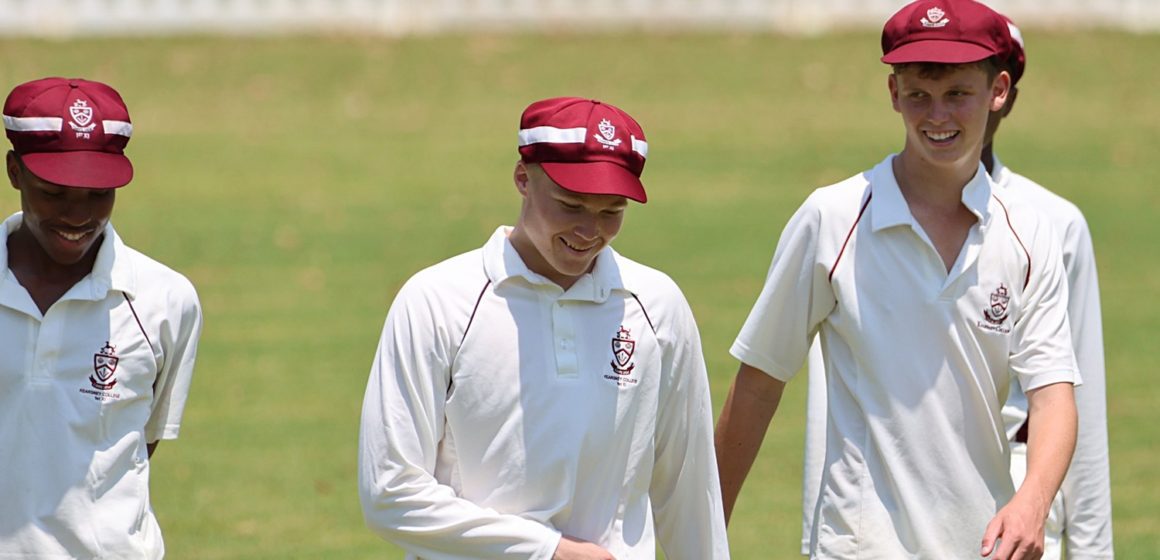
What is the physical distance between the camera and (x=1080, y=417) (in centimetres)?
575

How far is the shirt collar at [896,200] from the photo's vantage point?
503cm

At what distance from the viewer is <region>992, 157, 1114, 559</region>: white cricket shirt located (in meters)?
5.72

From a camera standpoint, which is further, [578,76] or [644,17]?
[644,17]

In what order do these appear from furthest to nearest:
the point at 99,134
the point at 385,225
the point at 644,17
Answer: the point at 644,17, the point at 385,225, the point at 99,134

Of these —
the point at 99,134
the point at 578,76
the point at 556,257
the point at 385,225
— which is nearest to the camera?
the point at 556,257

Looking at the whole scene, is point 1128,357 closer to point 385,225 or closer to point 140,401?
point 385,225

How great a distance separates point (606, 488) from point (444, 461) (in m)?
0.38

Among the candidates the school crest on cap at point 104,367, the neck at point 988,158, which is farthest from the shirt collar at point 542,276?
the neck at point 988,158

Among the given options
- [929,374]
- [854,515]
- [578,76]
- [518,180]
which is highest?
[578,76]

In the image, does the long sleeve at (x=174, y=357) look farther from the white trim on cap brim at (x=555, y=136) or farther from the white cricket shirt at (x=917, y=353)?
the white cricket shirt at (x=917, y=353)

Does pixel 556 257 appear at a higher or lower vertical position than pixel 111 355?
higher

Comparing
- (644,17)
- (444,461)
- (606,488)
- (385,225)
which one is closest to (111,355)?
(444,461)

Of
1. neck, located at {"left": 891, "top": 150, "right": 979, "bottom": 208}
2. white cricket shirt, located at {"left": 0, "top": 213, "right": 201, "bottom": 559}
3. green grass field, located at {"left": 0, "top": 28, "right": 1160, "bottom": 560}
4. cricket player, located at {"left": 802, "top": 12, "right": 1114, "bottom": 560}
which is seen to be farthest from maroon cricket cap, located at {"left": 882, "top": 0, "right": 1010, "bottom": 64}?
green grass field, located at {"left": 0, "top": 28, "right": 1160, "bottom": 560}

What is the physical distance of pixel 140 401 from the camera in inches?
193
